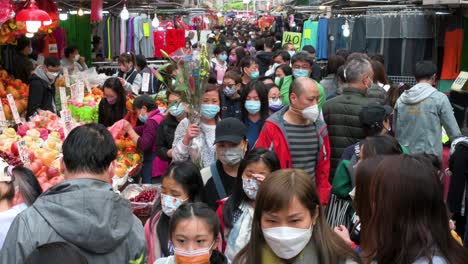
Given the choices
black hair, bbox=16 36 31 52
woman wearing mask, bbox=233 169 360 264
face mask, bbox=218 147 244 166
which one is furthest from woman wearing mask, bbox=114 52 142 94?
woman wearing mask, bbox=233 169 360 264

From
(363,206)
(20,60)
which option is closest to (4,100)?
(20,60)

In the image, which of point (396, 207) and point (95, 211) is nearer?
point (396, 207)

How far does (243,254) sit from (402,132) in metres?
4.50

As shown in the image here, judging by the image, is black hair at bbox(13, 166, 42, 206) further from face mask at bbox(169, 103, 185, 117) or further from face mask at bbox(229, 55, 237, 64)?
face mask at bbox(229, 55, 237, 64)

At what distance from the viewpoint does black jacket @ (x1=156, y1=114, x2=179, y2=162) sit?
6.07 meters

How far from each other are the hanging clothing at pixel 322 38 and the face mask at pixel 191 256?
15.0m

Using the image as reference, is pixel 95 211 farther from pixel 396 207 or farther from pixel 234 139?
pixel 234 139

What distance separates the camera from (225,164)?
4555mm

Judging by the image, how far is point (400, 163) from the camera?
266cm

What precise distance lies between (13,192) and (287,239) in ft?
6.03

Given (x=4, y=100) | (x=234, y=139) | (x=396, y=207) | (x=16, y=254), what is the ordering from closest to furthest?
(x=396, y=207)
(x=16, y=254)
(x=234, y=139)
(x=4, y=100)

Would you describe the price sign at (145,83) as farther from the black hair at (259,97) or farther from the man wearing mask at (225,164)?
the man wearing mask at (225,164)

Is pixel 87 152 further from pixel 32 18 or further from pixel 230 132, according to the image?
pixel 32 18

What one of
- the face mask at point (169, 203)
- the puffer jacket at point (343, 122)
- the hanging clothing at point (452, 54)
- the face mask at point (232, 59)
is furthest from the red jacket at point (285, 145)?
the face mask at point (232, 59)
